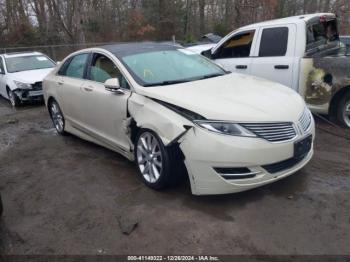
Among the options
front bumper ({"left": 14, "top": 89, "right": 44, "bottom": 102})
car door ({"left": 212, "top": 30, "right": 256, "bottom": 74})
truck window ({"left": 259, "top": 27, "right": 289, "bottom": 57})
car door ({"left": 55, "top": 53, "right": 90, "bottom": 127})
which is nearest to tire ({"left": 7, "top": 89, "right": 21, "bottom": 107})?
front bumper ({"left": 14, "top": 89, "right": 44, "bottom": 102})

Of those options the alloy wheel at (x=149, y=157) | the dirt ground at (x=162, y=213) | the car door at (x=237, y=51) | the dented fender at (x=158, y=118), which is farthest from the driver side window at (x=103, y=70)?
the car door at (x=237, y=51)

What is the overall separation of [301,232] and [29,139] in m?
5.16

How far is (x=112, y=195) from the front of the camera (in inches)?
164

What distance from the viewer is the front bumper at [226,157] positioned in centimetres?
341

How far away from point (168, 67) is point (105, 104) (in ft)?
3.09

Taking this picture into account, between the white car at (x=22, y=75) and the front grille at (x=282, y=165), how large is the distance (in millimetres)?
7778

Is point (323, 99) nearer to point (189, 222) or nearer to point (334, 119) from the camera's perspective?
point (334, 119)

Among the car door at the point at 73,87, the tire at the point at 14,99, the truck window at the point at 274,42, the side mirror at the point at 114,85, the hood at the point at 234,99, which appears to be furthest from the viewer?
the tire at the point at 14,99

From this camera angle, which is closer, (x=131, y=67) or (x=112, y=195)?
(x=112, y=195)

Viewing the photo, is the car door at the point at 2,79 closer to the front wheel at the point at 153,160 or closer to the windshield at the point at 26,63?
the windshield at the point at 26,63

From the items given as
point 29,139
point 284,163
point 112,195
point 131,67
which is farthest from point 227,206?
point 29,139

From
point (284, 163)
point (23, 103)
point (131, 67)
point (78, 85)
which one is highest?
point (131, 67)

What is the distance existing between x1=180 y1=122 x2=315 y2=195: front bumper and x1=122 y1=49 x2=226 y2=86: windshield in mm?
1158

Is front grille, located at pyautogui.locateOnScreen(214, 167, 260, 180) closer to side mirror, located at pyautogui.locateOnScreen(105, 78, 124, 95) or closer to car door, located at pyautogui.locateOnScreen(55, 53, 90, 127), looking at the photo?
side mirror, located at pyautogui.locateOnScreen(105, 78, 124, 95)
